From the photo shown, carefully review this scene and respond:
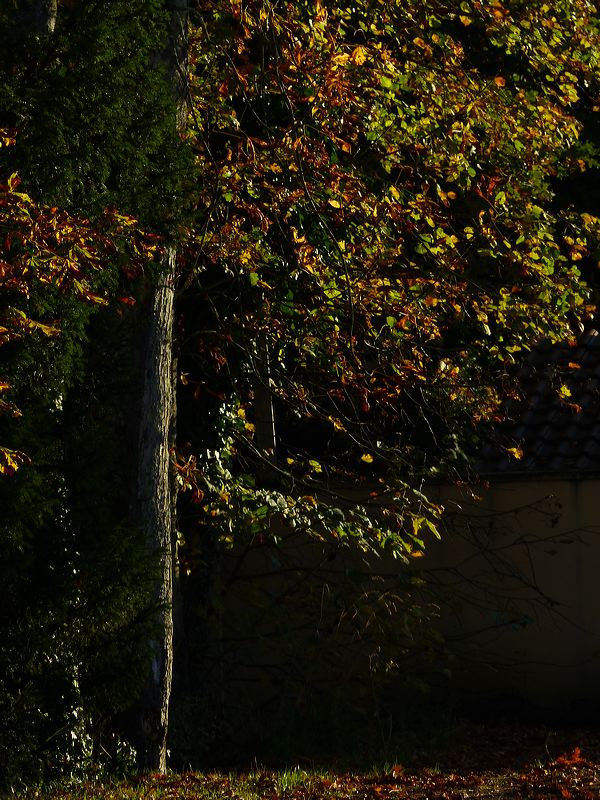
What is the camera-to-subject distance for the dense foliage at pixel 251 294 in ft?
24.2

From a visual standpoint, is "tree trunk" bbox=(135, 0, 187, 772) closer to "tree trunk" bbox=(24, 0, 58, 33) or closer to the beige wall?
"tree trunk" bbox=(24, 0, 58, 33)

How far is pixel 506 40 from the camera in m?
11.0

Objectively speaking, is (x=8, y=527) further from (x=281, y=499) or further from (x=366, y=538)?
(x=366, y=538)

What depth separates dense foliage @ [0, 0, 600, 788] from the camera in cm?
737

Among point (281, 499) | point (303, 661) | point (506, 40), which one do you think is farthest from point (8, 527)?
point (506, 40)

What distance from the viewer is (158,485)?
8.92 meters

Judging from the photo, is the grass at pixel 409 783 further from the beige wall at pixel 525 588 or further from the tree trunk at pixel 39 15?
the tree trunk at pixel 39 15

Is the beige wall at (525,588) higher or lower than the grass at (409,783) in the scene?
higher

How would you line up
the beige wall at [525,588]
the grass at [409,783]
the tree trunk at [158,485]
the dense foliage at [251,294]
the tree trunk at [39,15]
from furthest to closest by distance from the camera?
the beige wall at [525,588] → the tree trunk at [158,485] → the tree trunk at [39,15] → the grass at [409,783] → the dense foliage at [251,294]

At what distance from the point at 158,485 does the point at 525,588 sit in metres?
5.42

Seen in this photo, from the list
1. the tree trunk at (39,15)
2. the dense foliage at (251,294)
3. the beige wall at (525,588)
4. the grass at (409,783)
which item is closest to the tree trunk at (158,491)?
the dense foliage at (251,294)

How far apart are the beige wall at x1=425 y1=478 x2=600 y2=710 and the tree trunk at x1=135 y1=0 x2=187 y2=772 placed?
4.28 m

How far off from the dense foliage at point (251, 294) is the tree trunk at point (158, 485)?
0.47 ft

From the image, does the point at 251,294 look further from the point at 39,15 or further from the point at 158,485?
the point at 39,15
